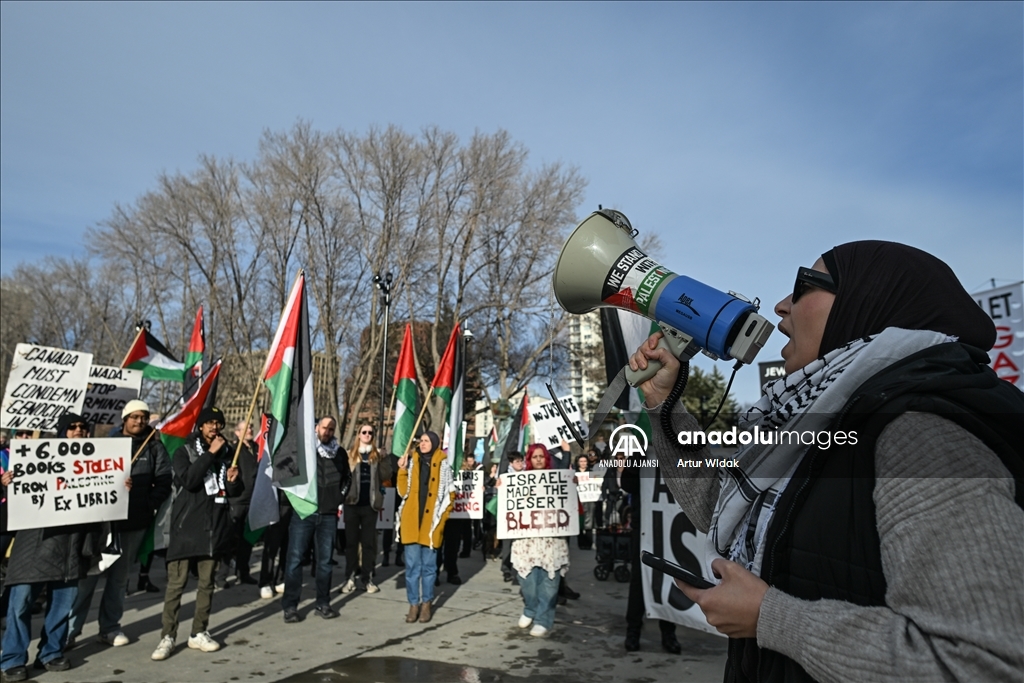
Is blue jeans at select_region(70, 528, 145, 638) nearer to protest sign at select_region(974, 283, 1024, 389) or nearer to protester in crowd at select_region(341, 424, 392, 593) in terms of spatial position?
protester in crowd at select_region(341, 424, 392, 593)

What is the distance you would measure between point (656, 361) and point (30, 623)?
19.7 ft

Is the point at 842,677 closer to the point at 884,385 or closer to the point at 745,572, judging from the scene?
the point at 745,572

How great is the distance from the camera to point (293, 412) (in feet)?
23.4

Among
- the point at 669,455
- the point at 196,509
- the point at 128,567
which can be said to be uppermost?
the point at 669,455

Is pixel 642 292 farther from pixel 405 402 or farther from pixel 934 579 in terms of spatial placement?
pixel 405 402

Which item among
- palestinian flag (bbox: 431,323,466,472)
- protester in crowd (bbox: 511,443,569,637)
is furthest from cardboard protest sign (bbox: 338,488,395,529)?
protester in crowd (bbox: 511,443,569,637)

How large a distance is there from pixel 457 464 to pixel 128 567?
4.23 m

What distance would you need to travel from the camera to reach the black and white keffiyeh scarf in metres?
1.23

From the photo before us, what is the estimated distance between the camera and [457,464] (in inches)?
382

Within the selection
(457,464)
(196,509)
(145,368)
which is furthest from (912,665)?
(145,368)

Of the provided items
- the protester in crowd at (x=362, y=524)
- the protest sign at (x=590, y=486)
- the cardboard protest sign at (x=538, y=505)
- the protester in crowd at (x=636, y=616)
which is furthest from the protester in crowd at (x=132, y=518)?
the protest sign at (x=590, y=486)

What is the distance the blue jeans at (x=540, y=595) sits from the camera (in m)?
7.02

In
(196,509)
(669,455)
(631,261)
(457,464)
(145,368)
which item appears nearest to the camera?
(669,455)

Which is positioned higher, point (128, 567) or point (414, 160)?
point (414, 160)
